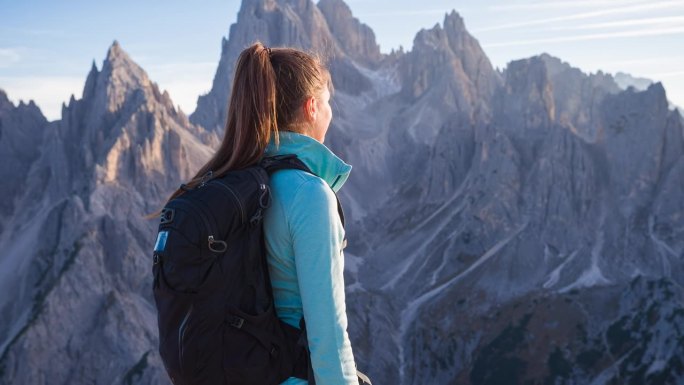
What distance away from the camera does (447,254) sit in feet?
566

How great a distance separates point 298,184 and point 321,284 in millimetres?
A: 756

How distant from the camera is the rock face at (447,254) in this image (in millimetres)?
130375

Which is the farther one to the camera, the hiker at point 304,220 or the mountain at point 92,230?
the mountain at point 92,230

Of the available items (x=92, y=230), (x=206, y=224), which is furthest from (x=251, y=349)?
(x=92, y=230)

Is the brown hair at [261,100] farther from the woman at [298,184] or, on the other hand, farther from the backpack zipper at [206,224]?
the backpack zipper at [206,224]

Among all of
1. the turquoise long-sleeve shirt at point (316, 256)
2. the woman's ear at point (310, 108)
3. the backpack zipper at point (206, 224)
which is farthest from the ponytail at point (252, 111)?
the backpack zipper at point (206, 224)

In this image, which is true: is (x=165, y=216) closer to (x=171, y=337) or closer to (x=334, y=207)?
(x=171, y=337)

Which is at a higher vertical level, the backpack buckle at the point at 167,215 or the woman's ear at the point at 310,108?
the woman's ear at the point at 310,108

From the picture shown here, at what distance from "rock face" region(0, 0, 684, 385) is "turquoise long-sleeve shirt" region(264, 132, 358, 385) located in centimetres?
11858

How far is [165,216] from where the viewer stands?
5.65m

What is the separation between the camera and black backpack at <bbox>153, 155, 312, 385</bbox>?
552 cm

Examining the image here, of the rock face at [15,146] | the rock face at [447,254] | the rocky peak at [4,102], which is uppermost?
the rocky peak at [4,102]

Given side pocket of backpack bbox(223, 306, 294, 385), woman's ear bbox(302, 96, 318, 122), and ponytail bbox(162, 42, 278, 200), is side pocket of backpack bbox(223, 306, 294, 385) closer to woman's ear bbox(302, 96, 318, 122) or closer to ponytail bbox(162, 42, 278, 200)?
ponytail bbox(162, 42, 278, 200)

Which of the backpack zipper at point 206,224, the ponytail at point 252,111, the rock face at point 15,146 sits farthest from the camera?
the rock face at point 15,146
